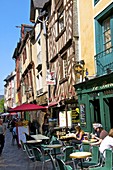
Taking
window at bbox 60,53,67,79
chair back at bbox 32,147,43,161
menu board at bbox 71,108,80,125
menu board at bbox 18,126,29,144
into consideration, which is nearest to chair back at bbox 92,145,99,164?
chair back at bbox 32,147,43,161

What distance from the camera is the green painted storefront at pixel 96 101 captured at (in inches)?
422

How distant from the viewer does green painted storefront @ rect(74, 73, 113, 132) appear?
1071 cm

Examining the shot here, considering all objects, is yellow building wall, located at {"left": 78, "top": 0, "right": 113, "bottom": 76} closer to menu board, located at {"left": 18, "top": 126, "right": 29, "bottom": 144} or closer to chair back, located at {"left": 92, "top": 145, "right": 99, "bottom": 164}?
menu board, located at {"left": 18, "top": 126, "right": 29, "bottom": 144}

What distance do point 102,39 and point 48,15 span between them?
9390mm

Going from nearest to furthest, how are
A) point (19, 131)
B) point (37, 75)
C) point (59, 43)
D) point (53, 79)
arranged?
point (19, 131), point (59, 43), point (53, 79), point (37, 75)

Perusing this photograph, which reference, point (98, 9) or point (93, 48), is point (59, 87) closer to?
point (93, 48)

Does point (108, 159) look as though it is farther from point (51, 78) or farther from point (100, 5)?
point (51, 78)

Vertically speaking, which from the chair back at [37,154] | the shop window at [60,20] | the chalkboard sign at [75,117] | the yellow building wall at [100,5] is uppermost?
the shop window at [60,20]

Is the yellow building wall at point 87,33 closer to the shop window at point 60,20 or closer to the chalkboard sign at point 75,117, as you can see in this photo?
the chalkboard sign at point 75,117

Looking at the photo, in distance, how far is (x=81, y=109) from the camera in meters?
13.1

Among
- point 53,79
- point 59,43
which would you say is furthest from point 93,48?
point 53,79

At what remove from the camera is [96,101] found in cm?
1230

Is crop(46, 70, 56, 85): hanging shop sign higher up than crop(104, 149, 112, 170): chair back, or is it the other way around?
crop(46, 70, 56, 85): hanging shop sign

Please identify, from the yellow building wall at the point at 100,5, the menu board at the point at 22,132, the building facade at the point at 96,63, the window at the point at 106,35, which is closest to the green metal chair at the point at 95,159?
the building facade at the point at 96,63
